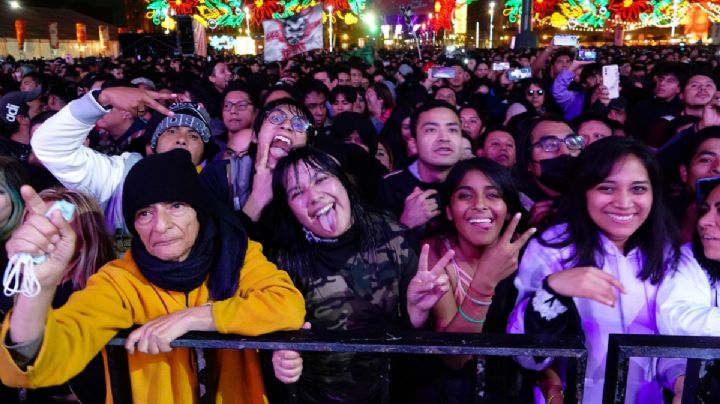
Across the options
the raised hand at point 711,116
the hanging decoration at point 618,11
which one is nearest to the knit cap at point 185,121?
the raised hand at point 711,116

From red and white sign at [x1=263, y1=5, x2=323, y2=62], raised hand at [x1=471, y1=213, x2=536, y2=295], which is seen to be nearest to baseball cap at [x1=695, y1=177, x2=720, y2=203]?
raised hand at [x1=471, y1=213, x2=536, y2=295]

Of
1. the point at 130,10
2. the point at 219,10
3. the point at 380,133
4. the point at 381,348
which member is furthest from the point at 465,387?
the point at 130,10

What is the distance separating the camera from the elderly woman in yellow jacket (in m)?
1.63

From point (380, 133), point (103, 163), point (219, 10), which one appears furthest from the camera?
point (219, 10)

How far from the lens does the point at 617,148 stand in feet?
7.70

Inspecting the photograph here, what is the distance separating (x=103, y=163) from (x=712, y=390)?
309cm

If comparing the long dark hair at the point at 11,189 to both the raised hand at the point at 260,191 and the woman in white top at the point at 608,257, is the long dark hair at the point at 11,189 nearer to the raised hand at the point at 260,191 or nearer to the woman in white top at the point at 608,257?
the raised hand at the point at 260,191

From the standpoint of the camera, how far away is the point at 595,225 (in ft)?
7.68

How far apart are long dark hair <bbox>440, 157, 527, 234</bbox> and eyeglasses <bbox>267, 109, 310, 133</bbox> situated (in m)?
1.03

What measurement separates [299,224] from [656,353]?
1.48m

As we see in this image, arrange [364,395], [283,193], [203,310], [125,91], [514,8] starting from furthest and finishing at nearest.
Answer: [514,8]
[125,91]
[283,193]
[364,395]
[203,310]

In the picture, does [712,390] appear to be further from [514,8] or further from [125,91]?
[514,8]

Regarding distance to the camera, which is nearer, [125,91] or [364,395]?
[364,395]

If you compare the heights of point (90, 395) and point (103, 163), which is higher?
point (103, 163)
